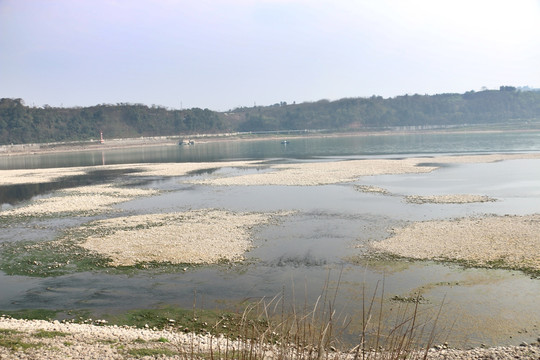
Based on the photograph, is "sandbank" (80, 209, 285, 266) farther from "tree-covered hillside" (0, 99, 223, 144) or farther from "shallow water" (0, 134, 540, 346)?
"tree-covered hillside" (0, 99, 223, 144)

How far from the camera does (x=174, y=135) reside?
18575cm

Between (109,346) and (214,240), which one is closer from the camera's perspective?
(109,346)

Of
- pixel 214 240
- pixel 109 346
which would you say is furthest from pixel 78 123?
pixel 109 346

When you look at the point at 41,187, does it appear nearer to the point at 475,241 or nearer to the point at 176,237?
the point at 176,237

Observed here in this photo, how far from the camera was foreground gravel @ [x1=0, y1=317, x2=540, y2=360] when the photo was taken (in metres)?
10.1

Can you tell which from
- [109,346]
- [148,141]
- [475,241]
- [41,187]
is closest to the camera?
[109,346]

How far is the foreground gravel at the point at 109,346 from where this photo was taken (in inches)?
398

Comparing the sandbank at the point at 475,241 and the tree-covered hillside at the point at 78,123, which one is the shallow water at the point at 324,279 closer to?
the sandbank at the point at 475,241

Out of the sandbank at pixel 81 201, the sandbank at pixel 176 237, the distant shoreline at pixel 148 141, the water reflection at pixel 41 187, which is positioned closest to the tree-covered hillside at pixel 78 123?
the distant shoreline at pixel 148 141

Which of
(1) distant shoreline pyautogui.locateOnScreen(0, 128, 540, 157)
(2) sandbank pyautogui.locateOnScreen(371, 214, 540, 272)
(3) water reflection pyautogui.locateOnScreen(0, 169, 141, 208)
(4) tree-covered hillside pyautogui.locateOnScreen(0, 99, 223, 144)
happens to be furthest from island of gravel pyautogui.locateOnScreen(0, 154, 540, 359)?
(4) tree-covered hillside pyautogui.locateOnScreen(0, 99, 223, 144)

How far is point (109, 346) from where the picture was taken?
10719mm

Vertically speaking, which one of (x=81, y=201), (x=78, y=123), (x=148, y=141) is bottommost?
(x=81, y=201)

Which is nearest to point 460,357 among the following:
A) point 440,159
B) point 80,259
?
point 80,259

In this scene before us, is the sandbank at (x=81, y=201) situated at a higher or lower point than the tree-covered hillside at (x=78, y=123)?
lower
